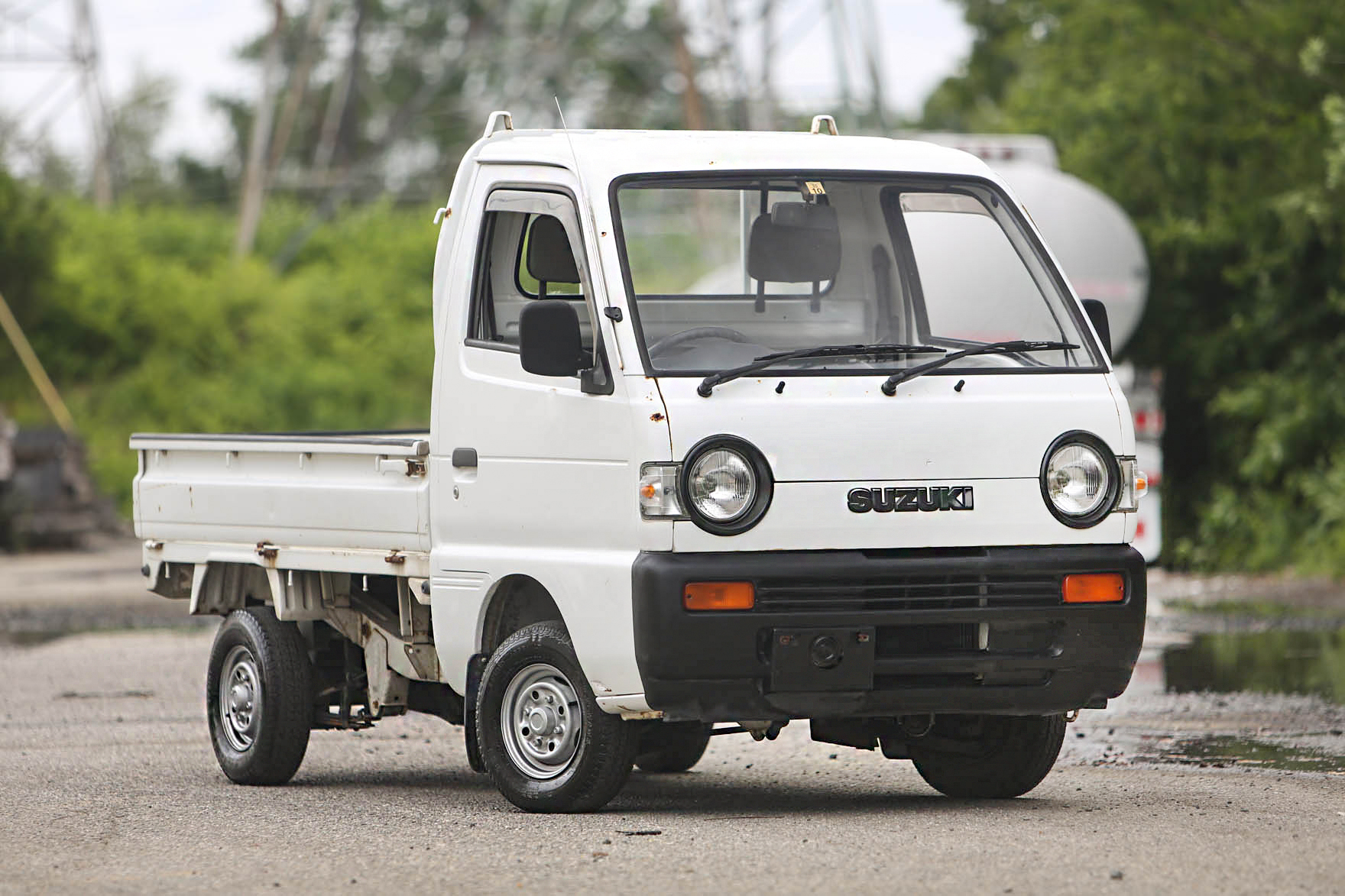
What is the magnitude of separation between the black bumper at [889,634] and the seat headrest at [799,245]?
1.45m

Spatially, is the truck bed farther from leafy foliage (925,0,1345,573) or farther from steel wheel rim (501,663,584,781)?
leafy foliage (925,0,1345,573)

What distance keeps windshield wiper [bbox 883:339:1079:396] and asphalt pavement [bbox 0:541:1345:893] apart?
59.8 inches

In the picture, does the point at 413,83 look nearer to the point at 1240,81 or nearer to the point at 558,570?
the point at 1240,81

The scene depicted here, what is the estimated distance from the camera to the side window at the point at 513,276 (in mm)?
8836

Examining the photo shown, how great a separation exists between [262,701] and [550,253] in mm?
2498

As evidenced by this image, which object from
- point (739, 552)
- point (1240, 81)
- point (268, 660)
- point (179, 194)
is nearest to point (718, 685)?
point (739, 552)

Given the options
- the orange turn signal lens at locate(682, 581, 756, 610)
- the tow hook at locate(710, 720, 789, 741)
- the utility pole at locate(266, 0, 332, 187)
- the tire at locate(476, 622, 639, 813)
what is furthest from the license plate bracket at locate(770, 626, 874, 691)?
the utility pole at locate(266, 0, 332, 187)

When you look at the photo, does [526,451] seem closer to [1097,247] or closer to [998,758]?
[998,758]

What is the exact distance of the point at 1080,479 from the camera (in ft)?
27.1

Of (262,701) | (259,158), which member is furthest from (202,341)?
(262,701)

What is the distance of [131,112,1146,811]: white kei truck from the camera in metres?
7.91

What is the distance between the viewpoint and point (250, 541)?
10.2m

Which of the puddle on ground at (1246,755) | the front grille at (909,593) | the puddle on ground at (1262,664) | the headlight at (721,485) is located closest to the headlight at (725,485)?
the headlight at (721,485)

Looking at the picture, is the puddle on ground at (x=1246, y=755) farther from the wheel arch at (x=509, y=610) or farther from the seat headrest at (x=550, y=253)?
the seat headrest at (x=550, y=253)
